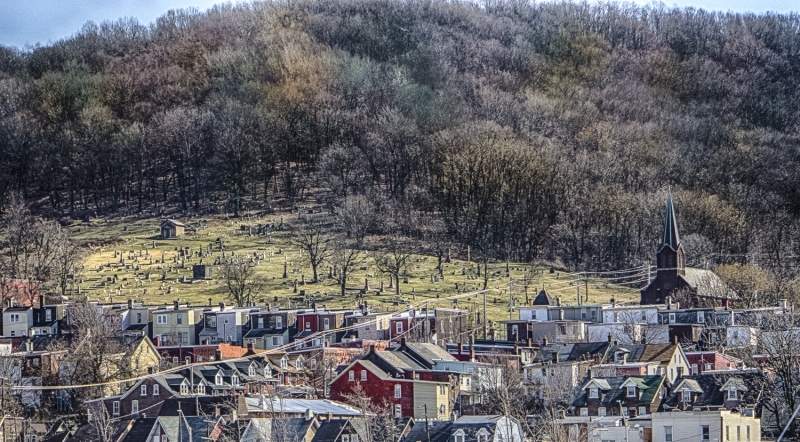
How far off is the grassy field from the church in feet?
8.10

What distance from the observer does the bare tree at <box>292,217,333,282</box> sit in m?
121

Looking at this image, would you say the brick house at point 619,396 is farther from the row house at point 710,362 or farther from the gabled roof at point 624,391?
the row house at point 710,362

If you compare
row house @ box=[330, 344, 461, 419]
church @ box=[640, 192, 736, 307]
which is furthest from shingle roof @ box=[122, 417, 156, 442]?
church @ box=[640, 192, 736, 307]

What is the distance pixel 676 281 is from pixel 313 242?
31.6m

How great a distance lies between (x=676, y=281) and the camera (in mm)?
115750

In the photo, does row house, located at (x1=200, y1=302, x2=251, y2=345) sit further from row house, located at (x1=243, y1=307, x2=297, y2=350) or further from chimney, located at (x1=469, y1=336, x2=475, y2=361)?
chimney, located at (x1=469, y1=336, x2=475, y2=361)

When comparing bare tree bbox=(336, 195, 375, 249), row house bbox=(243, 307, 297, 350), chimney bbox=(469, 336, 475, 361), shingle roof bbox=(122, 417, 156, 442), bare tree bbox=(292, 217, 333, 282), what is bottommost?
shingle roof bbox=(122, 417, 156, 442)

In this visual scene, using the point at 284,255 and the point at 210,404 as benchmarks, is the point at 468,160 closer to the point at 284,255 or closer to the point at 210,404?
the point at 284,255

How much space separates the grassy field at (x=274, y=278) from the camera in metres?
111

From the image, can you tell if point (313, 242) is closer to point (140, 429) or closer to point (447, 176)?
point (447, 176)

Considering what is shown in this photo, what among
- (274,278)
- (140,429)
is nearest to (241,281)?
(274,278)

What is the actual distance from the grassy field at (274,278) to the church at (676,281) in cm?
247

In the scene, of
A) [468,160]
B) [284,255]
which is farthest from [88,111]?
[284,255]

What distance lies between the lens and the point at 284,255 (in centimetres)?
12888
